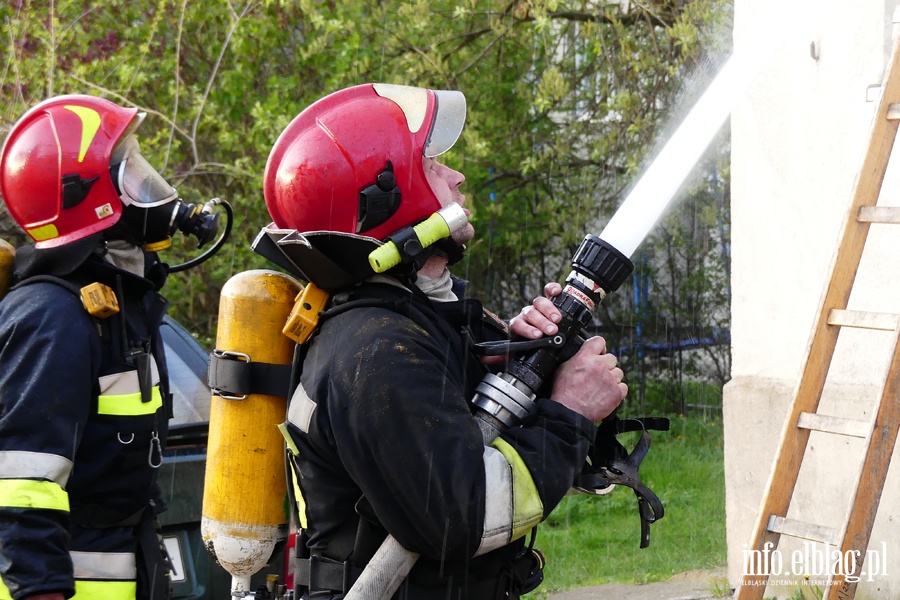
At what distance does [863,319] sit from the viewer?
131 inches

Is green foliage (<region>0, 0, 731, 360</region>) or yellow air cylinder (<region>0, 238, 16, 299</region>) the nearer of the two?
yellow air cylinder (<region>0, 238, 16, 299</region>)

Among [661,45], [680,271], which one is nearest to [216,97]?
[661,45]

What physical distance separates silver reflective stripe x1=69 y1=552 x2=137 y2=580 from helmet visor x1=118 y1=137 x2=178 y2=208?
103cm

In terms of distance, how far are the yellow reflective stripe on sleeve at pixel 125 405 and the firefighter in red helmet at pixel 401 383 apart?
0.83 m

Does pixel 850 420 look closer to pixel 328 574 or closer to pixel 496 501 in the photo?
pixel 496 501

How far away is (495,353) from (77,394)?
117 centimetres

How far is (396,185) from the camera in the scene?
88.5 inches

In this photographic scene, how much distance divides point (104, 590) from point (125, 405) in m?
0.51

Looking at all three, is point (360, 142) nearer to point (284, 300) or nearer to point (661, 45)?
point (284, 300)

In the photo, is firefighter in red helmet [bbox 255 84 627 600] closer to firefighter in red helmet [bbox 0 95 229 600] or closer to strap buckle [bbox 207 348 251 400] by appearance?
strap buckle [bbox 207 348 251 400]

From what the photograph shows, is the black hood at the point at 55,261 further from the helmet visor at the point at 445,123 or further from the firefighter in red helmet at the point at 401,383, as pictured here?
the helmet visor at the point at 445,123

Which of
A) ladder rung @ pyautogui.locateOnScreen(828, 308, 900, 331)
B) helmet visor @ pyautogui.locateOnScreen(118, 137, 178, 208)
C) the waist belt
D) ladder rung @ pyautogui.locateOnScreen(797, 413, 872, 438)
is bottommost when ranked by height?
the waist belt

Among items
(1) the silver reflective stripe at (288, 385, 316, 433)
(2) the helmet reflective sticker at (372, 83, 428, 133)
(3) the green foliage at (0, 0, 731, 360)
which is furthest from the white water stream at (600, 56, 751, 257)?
(3) the green foliage at (0, 0, 731, 360)

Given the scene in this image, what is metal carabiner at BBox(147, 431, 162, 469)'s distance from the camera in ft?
9.87
